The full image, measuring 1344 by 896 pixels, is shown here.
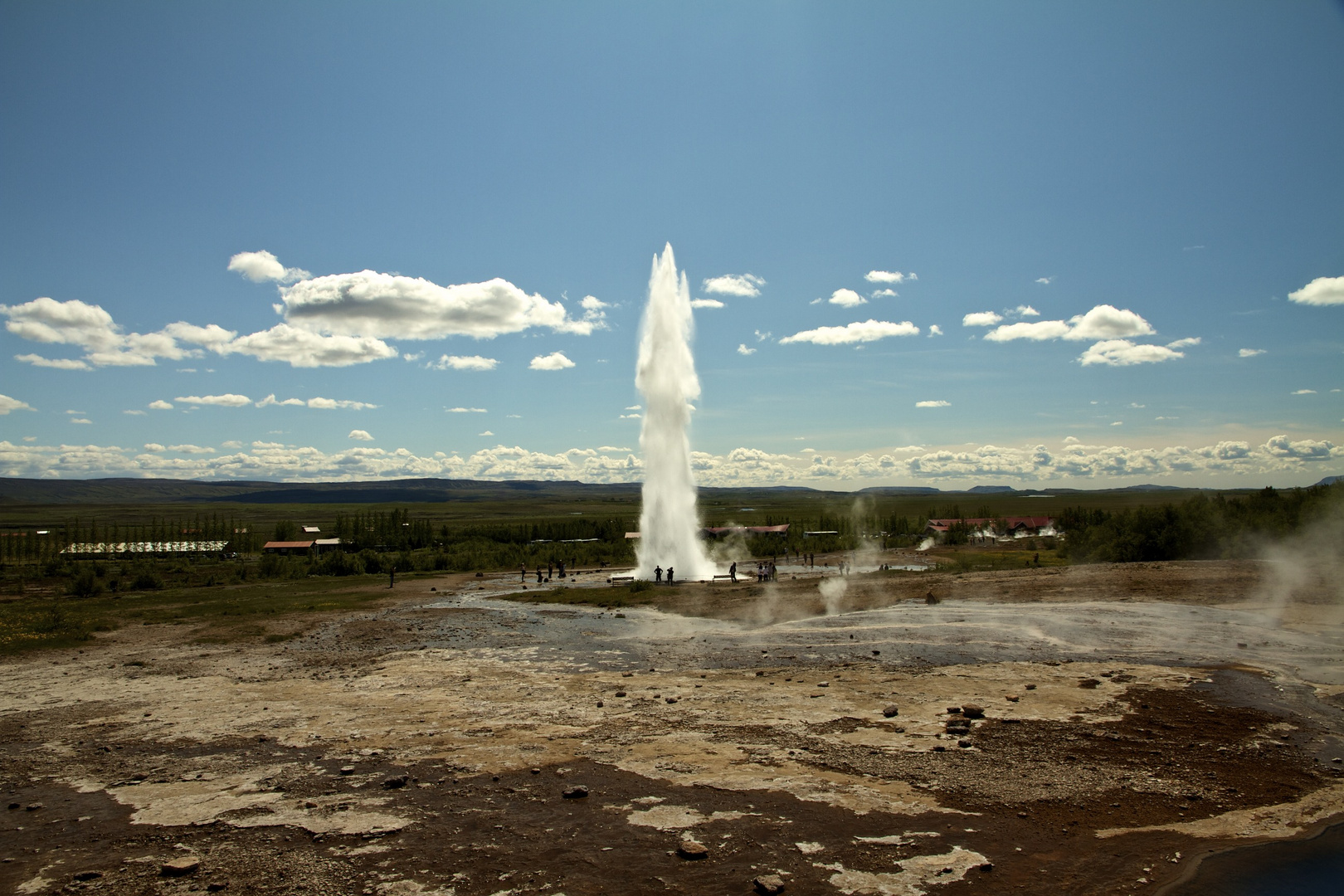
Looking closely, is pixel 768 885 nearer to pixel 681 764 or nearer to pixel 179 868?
pixel 681 764

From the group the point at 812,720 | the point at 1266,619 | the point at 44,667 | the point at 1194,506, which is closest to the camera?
the point at 812,720

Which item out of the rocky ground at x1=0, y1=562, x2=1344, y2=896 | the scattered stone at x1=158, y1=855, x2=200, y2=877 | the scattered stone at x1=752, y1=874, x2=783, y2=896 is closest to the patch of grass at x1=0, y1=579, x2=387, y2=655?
the rocky ground at x1=0, y1=562, x2=1344, y2=896

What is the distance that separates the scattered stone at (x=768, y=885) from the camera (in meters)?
7.32

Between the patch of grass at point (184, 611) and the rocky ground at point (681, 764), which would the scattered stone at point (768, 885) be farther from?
the patch of grass at point (184, 611)

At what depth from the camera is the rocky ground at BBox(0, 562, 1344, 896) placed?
8.07m

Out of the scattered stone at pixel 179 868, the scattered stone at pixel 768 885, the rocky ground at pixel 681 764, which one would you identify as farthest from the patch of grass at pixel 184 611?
the scattered stone at pixel 768 885

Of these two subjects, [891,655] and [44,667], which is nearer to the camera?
[891,655]

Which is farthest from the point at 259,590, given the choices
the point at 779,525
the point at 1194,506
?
the point at 779,525

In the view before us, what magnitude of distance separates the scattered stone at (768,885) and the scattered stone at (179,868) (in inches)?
228

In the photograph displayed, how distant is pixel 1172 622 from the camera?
2456cm

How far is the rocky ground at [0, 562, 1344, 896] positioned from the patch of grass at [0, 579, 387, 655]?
471cm

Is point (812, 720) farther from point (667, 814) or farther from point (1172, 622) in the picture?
point (1172, 622)

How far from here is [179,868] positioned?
8.03 meters

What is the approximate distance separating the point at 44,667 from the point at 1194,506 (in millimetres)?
54019
